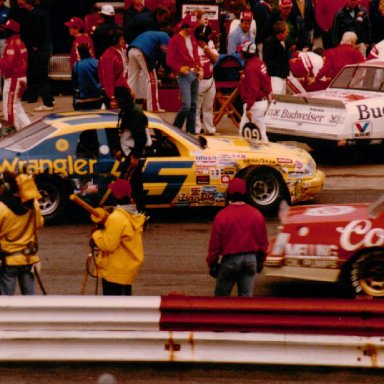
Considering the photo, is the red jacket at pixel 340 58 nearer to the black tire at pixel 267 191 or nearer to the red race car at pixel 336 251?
the black tire at pixel 267 191

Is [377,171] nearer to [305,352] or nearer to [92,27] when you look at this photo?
[92,27]

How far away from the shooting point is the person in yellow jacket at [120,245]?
1015cm

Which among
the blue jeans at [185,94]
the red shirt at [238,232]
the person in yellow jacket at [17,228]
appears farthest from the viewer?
the blue jeans at [185,94]

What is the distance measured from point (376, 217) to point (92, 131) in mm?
4564

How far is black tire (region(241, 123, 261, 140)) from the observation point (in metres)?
18.1

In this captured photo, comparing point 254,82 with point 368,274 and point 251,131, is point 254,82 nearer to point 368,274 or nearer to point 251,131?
point 251,131

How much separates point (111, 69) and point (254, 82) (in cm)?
219

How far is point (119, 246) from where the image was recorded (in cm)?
1021

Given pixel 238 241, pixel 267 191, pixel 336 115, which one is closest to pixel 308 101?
pixel 336 115

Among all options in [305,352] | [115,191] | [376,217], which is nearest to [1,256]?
[115,191]

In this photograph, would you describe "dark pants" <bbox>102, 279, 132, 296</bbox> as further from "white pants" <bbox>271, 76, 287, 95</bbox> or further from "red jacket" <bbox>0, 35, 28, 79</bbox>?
"white pants" <bbox>271, 76, 287, 95</bbox>

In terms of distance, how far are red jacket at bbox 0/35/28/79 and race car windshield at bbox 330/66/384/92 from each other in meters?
4.89

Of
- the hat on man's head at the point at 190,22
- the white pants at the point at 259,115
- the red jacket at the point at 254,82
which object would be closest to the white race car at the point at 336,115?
the white pants at the point at 259,115

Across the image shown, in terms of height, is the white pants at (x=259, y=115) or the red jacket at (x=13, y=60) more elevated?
the red jacket at (x=13, y=60)
